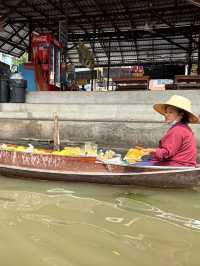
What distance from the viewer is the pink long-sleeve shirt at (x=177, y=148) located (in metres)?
4.98

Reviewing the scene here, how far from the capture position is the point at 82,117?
8.61 m

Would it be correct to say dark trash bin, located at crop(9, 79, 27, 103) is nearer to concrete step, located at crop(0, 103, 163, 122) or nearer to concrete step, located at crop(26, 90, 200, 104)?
concrete step, located at crop(0, 103, 163, 122)

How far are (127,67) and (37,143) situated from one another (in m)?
14.1

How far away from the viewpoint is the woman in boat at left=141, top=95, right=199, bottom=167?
496cm

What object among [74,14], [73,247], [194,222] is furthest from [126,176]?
[74,14]

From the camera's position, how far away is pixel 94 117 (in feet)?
27.9

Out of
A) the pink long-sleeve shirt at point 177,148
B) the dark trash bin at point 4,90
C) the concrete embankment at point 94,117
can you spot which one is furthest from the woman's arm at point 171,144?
the dark trash bin at point 4,90

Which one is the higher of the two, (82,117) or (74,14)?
(74,14)

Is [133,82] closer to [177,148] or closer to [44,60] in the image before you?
[44,60]

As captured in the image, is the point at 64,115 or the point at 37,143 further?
the point at 64,115

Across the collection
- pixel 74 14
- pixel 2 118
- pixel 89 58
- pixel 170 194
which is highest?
pixel 74 14

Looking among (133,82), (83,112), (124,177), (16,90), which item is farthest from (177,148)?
(133,82)

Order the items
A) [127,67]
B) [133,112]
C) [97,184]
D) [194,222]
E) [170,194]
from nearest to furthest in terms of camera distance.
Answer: [194,222] < [170,194] < [97,184] < [133,112] < [127,67]

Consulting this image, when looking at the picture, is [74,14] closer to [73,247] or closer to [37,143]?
[37,143]
